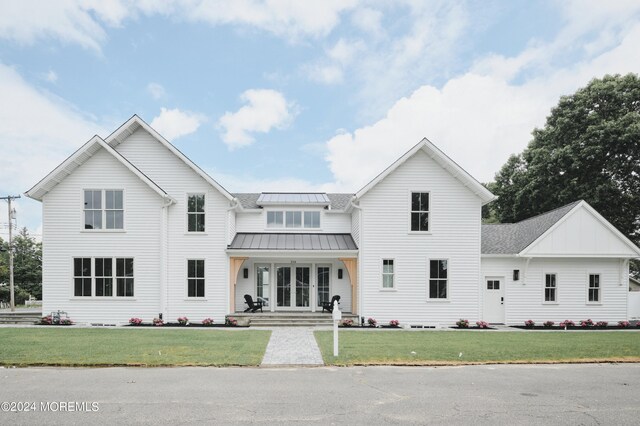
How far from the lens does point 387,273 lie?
18.3 m

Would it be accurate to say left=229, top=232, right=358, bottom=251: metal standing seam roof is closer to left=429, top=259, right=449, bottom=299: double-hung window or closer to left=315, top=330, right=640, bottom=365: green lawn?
left=429, top=259, right=449, bottom=299: double-hung window

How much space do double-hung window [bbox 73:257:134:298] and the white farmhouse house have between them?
0.05 m

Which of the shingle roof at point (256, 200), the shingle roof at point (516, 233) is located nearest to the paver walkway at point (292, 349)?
the shingle roof at point (256, 200)

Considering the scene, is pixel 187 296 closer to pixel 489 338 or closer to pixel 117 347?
pixel 117 347

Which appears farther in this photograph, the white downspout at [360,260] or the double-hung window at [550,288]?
the double-hung window at [550,288]

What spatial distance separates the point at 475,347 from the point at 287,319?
872cm

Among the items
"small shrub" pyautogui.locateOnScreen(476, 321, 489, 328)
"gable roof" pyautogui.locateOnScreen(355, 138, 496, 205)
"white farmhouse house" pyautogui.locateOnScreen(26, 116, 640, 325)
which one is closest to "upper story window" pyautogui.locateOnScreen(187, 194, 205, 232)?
"white farmhouse house" pyautogui.locateOnScreen(26, 116, 640, 325)

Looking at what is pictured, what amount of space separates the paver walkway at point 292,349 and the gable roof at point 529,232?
10.3 meters

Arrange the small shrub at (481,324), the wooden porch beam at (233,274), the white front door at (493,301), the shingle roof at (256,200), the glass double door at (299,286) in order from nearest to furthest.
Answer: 1. the small shrub at (481,324)
2. the wooden porch beam at (233,274)
3. the white front door at (493,301)
4. the glass double door at (299,286)
5. the shingle roof at (256,200)

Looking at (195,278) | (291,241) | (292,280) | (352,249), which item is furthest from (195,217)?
(352,249)

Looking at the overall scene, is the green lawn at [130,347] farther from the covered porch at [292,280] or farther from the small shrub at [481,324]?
the small shrub at [481,324]

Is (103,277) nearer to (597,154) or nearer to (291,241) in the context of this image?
(291,241)

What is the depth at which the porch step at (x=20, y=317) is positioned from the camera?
18.3m

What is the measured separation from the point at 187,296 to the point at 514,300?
15.8 meters
